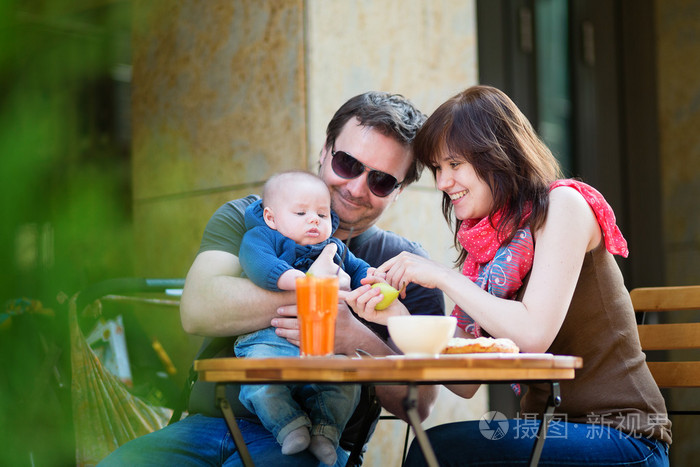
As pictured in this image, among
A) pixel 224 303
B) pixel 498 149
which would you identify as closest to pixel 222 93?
pixel 224 303

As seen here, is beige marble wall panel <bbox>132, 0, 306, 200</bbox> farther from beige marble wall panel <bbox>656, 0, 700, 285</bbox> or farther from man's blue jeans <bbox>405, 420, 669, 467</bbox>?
beige marble wall panel <bbox>656, 0, 700, 285</bbox>

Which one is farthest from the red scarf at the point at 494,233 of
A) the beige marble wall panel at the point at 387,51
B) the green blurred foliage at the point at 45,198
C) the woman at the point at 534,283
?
the green blurred foliage at the point at 45,198

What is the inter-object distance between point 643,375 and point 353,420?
743 millimetres

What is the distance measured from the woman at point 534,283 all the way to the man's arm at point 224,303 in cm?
25

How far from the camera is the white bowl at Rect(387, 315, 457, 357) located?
141cm

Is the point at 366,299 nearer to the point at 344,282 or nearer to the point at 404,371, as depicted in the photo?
the point at 344,282

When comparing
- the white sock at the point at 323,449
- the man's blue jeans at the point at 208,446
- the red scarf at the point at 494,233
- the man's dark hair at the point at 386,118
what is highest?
the man's dark hair at the point at 386,118

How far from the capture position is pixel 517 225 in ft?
6.11

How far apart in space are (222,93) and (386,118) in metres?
1.26

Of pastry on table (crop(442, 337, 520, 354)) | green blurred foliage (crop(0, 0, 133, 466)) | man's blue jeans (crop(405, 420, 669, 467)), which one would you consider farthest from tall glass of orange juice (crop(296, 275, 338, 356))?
green blurred foliage (crop(0, 0, 133, 466))

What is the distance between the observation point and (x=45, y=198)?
26.7 inches

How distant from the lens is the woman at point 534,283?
1.67 m

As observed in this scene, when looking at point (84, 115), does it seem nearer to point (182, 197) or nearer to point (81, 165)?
point (81, 165)

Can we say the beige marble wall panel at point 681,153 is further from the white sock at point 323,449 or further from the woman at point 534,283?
the white sock at point 323,449
